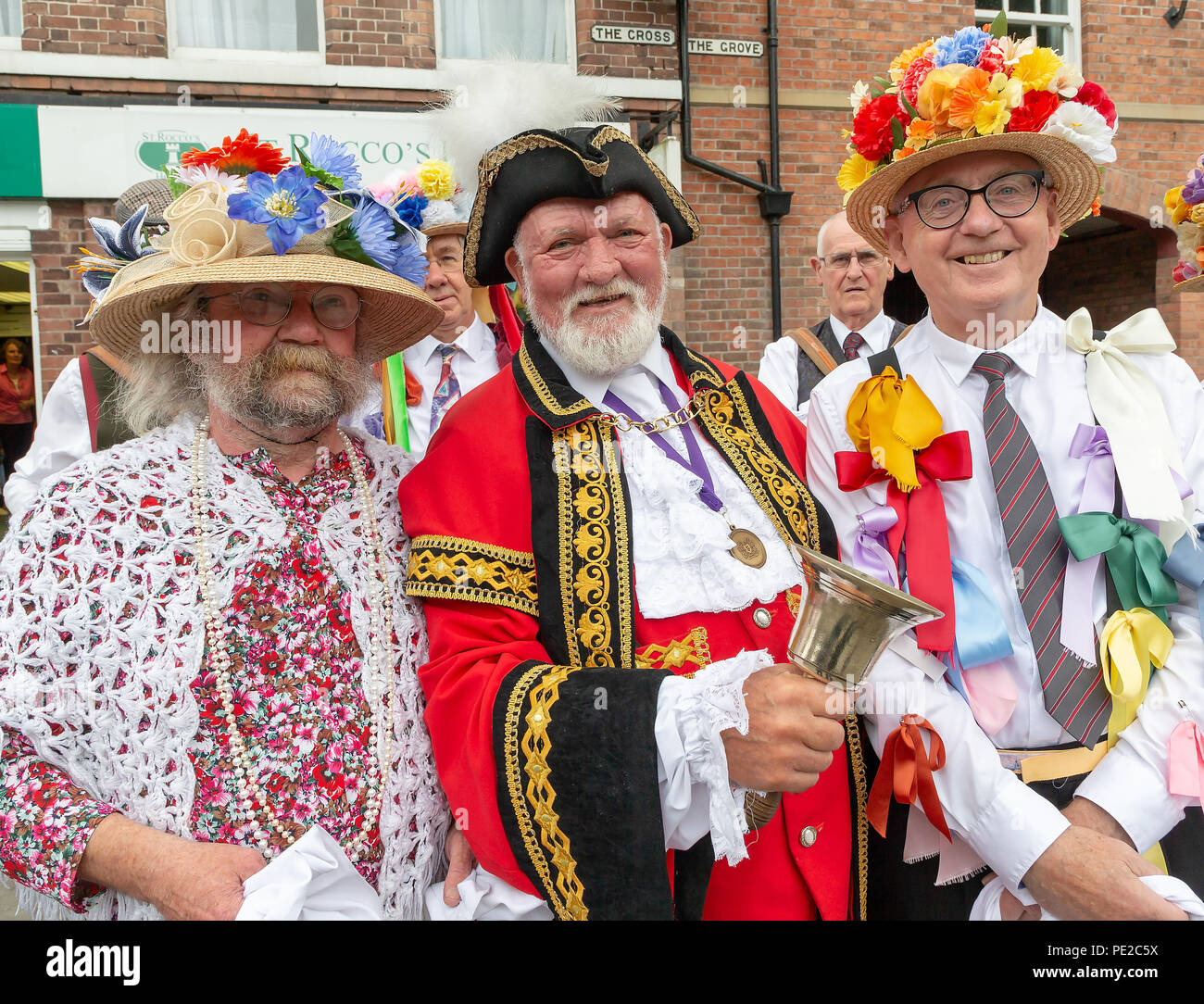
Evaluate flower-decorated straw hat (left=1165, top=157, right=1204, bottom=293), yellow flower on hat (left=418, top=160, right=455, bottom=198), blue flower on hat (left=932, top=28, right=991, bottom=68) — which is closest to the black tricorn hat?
blue flower on hat (left=932, top=28, right=991, bottom=68)

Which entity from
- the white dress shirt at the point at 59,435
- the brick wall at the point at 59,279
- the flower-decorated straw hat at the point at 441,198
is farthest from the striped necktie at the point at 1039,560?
the brick wall at the point at 59,279

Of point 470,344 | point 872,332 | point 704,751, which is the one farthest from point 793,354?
point 704,751

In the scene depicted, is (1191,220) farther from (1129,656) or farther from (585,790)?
(585,790)

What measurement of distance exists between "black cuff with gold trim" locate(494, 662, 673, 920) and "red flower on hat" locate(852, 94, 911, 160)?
1336 millimetres

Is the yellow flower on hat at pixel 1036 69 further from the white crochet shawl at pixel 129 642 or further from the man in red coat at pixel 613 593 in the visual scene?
the white crochet shawl at pixel 129 642

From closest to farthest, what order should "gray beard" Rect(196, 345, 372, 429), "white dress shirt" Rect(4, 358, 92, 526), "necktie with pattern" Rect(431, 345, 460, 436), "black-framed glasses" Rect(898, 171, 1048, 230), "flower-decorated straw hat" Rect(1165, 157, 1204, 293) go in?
"gray beard" Rect(196, 345, 372, 429)
"black-framed glasses" Rect(898, 171, 1048, 230)
"white dress shirt" Rect(4, 358, 92, 526)
"flower-decorated straw hat" Rect(1165, 157, 1204, 293)
"necktie with pattern" Rect(431, 345, 460, 436)

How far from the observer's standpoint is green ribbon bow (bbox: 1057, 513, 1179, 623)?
1904 mm

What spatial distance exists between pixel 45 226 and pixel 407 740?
638cm

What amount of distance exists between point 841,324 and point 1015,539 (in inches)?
124

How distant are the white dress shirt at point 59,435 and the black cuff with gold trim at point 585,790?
239cm

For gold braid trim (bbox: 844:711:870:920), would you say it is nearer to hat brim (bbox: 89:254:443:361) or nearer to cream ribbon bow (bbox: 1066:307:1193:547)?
cream ribbon bow (bbox: 1066:307:1193:547)

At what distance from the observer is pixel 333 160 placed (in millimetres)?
2195
